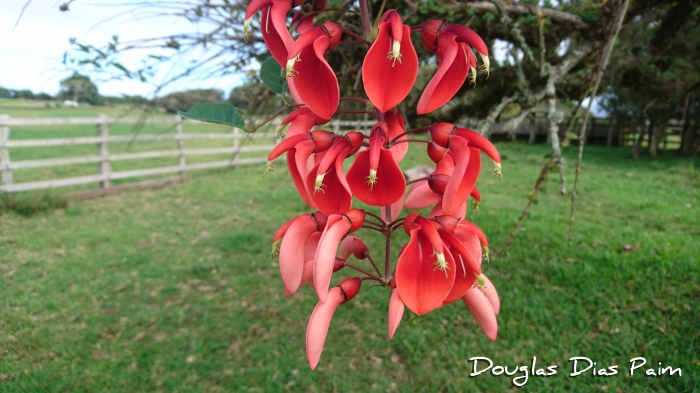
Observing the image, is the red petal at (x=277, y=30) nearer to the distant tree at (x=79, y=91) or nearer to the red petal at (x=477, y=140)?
the red petal at (x=477, y=140)

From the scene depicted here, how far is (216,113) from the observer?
23.1 inches

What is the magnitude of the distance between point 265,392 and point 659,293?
237 cm

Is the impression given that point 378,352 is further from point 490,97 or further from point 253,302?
point 490,97

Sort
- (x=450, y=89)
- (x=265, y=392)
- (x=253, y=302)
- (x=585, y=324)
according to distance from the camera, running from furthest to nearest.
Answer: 1. (x=253, y=302)
2. (x=585, y=324)
3. (x=265, y=392)
4. (x=450, y=89)

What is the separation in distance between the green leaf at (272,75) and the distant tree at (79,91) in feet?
5.17

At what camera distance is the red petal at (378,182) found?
1.54 ft

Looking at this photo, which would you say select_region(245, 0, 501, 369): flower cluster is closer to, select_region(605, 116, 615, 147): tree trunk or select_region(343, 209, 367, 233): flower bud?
select_region(343, 209, 367, 233): flower bud

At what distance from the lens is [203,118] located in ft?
1.87

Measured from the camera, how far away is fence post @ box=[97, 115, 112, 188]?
21.2 feet

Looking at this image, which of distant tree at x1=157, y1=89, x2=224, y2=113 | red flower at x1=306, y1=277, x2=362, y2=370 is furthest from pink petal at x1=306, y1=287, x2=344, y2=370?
distant tree at x1=157, y1=89, x2=224, y2=113

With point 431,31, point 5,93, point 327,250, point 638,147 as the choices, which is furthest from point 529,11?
point 638,147

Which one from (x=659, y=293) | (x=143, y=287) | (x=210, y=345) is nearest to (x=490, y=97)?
(x=659, y=293)

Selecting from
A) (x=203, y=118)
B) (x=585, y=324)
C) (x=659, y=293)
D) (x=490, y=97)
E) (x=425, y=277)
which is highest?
(x=490, y=97)

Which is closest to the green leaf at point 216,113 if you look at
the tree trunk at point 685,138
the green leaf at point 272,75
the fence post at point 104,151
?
the green leaf at point 272,75
